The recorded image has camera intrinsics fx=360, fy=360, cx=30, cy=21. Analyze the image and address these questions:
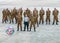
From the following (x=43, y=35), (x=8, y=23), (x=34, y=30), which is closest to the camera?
(x=43, y=35)

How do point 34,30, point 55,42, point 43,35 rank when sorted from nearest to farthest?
point 55,42 < point 43,35 < point 34,30

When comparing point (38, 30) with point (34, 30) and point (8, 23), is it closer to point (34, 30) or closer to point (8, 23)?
point (34, 30)

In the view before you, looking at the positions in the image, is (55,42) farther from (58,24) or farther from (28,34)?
(58,24)

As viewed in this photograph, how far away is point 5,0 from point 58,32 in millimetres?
32281

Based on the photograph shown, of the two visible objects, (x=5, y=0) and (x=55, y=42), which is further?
(x=5, y=0)

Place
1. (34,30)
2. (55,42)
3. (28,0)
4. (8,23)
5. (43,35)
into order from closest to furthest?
(55,42), (43,35), (34,30), (8,23), (28,0)

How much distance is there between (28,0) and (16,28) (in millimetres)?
29610

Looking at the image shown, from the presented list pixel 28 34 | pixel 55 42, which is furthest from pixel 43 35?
pixel 55 42

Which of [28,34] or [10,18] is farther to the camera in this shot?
[10,18]

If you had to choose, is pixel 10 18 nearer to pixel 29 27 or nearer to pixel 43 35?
pixel 29 27

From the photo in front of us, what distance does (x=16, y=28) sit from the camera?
27844 mm

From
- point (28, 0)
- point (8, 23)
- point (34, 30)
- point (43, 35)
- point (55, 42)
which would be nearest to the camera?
point (55, 42)

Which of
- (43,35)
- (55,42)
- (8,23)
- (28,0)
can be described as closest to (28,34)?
(43,35)

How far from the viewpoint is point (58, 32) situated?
1040 inches
